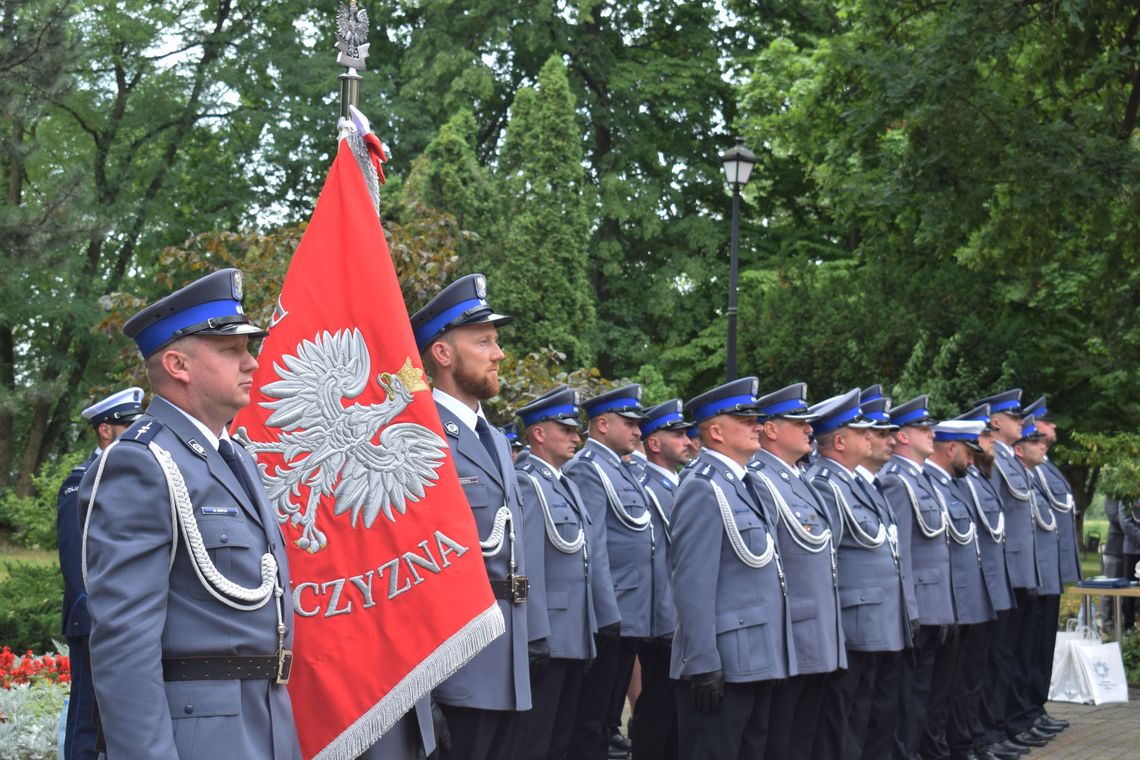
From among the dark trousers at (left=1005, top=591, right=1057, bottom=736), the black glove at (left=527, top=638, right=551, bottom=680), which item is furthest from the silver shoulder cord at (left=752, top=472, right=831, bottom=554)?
the dark trousers at (left=1005, top=591, right=1057, bottom=736)

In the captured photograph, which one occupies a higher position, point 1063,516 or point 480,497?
point 480,497

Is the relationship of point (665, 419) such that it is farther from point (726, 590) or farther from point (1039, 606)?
point (726, 590)

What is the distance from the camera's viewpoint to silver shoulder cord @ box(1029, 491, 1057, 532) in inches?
434

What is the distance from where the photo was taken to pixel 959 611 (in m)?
9.39

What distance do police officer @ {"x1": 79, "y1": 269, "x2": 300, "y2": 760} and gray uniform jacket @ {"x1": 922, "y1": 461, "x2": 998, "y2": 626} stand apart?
6.38 meters

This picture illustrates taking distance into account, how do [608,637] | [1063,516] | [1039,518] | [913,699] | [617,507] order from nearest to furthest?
[608,637]
[913,699]
[617,507]
[1039,518]
[1063,516]

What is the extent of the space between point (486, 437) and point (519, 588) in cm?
62

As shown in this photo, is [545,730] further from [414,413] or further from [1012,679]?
[1012,679]

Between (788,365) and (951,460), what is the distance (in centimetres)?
1267

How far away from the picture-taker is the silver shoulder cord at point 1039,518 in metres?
11.0

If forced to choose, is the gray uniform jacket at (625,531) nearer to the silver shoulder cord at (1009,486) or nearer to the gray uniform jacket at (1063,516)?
the silver shoulder cord at (1009,486)

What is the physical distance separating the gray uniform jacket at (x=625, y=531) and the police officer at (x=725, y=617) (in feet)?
7.69

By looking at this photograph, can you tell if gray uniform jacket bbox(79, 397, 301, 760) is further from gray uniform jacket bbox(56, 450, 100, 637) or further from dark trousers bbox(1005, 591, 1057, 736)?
dark trousers bbox(1005, 591, 1057, 736)

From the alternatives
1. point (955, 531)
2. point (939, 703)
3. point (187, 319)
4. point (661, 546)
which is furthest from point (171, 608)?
point (955, 531)
